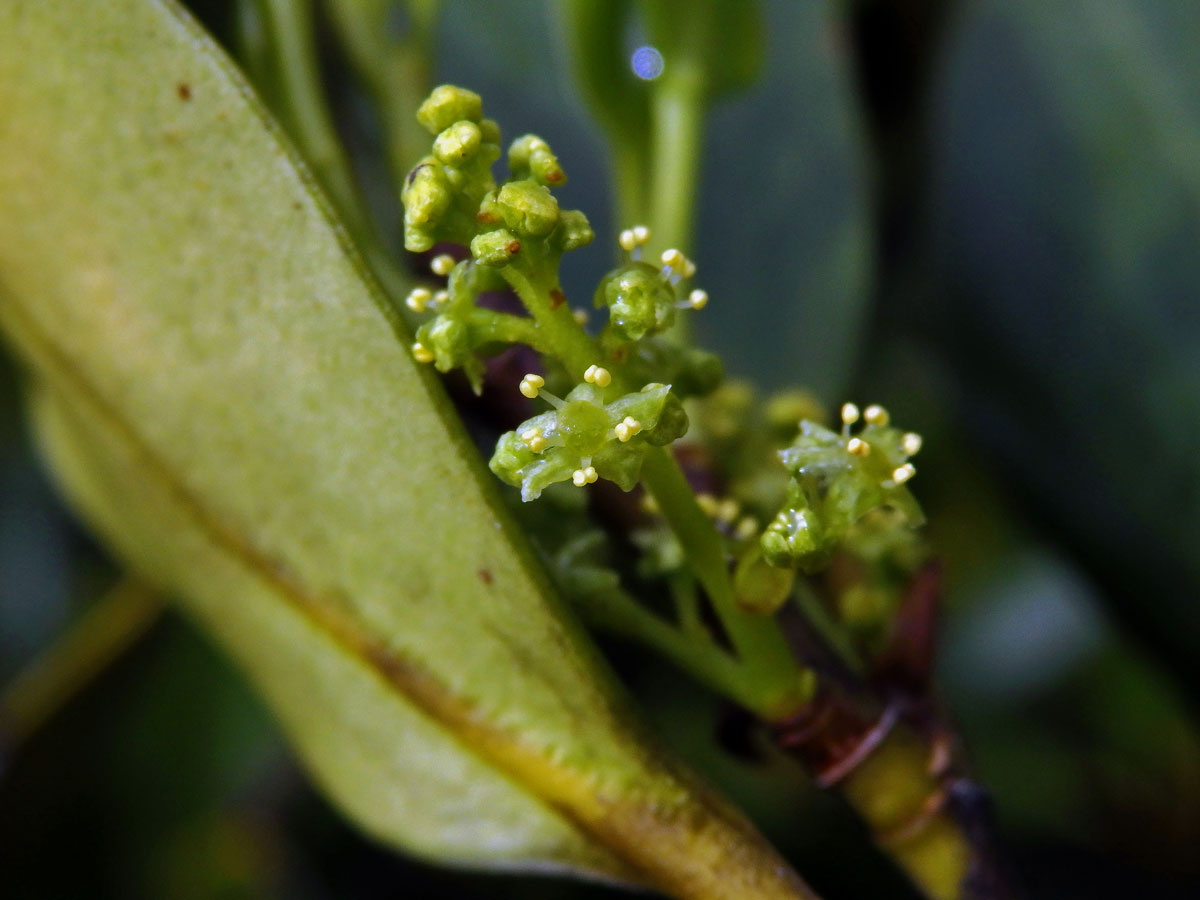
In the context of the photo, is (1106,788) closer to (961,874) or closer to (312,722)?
(961,874)

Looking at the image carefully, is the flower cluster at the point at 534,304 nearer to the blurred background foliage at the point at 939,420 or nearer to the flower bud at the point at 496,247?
the flower bud at the point at 496,247

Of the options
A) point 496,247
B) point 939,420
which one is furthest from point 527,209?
point 939,420

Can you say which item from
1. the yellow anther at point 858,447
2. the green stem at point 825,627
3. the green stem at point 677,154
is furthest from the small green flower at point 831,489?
the green stem at point 677,154

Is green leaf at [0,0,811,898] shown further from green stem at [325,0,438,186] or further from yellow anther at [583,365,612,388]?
green stem at [325,0,438,186]

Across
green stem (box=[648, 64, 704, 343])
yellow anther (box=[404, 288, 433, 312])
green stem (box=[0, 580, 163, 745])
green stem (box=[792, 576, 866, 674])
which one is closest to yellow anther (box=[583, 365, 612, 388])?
yellow anther (box=[404, 288, 433, 312])

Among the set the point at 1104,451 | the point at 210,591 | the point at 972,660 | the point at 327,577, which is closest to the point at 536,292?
the point at 327,577
